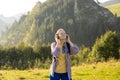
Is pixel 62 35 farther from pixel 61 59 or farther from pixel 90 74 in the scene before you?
pixel 90 74

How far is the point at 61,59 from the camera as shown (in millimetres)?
12602

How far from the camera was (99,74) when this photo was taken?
22.0m

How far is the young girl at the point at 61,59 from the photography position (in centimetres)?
1251

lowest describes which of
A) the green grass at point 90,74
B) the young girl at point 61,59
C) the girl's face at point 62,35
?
the green grass at point 90,74

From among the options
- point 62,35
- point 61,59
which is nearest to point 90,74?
point 61,59

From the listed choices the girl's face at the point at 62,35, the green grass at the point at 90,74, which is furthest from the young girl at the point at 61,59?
the green grass at the point at 90,74

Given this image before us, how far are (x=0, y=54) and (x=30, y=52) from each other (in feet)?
41.5

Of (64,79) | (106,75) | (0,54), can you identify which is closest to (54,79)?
(64,79)

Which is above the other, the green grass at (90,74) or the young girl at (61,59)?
the young girl at (61,59)

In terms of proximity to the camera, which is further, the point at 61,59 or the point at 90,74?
the point at 90,74

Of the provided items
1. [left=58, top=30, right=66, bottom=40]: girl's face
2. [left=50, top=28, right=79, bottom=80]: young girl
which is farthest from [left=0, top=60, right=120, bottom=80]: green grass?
[left=58, top=30, right=66, bottom=40]: girl's face

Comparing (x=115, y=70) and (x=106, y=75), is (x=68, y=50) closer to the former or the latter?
(x=106, y=75)

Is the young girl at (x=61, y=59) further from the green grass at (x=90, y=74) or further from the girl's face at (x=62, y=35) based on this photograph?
the green grass at (x=90, y=74)

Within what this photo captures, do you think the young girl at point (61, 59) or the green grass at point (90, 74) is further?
the green grass at point (90, 74)
